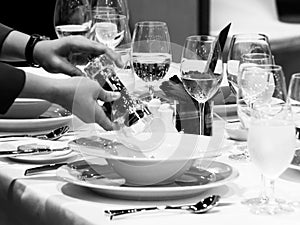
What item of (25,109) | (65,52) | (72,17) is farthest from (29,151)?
(72,17)

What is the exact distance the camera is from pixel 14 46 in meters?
1.88

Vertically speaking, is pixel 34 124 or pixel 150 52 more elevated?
pixel 150 52

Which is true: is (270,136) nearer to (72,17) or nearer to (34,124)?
(34,124)

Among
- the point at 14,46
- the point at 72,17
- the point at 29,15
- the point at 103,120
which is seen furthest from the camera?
the point at 29,15

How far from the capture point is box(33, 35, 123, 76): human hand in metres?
1.60

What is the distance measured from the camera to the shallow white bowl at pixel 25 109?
1595 millimetres

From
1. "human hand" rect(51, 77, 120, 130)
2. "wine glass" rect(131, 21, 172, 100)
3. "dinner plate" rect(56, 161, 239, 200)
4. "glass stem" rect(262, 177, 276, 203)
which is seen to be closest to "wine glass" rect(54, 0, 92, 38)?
"wine glass" rect(131, 21, 172, 100)

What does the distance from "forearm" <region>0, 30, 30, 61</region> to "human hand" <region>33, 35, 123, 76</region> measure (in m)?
0.10

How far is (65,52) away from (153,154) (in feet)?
1.90

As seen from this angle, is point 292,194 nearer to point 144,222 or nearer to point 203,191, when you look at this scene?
point 203,191

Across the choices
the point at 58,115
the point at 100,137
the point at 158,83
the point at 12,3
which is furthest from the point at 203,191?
the point at 12,3

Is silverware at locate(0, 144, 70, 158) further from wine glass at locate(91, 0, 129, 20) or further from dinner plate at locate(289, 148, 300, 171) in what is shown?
wine glass at locate(91, 0, 129, 20)

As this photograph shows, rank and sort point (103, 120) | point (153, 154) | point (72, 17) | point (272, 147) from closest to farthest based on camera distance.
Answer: point (272, 147), point (153, 154), point (103, 120), point (72, 17)

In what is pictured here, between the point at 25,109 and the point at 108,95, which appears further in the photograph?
the point at 25,109
